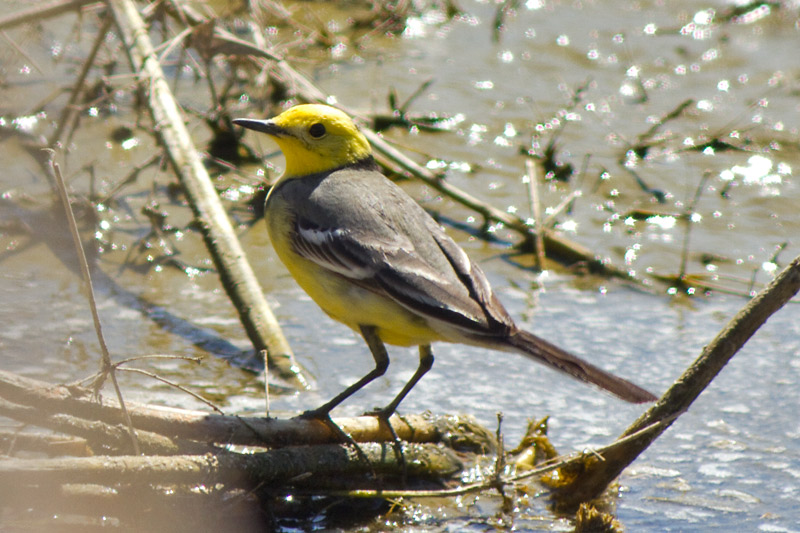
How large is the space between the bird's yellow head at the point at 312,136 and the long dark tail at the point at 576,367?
1613 mm

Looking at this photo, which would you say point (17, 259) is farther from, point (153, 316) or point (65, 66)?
point (65, 66)

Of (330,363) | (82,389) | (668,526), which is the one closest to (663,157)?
(330,363)

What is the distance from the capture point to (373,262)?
4402 mm

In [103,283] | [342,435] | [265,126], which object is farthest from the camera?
[103,283]

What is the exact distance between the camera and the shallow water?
490 centimetres

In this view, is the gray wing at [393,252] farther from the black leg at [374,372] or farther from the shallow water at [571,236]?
the shallow water at [571,236]

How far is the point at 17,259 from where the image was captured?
6.15 meters

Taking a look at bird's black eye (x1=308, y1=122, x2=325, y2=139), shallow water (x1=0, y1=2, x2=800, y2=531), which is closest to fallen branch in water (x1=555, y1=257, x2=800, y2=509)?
shallow water (x1=0, y1=2, x2=800, y2=531)

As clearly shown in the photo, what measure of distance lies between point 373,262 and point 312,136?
102 centimetres

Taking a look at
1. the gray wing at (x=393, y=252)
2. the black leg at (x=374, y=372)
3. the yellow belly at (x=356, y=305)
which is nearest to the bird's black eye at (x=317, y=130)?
the gray wing at (x=393, y=252)

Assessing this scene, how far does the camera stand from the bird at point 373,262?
4.10 metres

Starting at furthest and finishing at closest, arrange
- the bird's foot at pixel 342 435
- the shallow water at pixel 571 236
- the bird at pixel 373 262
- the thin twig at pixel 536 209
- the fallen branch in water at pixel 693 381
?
the thin twig at pixel 536 209, the shallow water at pixel 571 236, the bird's foot at pixel 342 435, the bird at pixel 373 262, the fallen branch in water at pixel 693 381

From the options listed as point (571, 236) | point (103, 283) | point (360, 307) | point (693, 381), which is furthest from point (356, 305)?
point (571, 236)

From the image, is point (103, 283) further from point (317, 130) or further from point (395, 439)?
point (395, 439)
